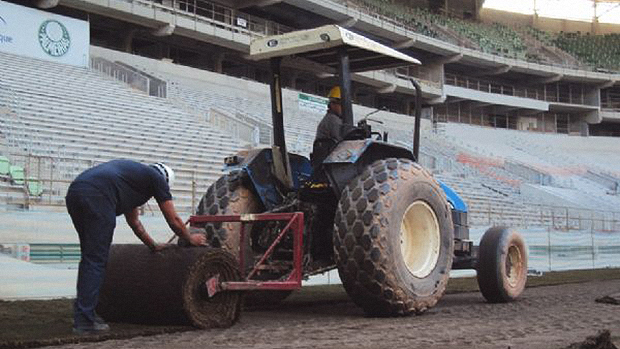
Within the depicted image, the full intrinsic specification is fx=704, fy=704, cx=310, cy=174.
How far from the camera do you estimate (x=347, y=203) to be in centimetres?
530

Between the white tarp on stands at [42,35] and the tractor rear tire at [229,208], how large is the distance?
1742 cm

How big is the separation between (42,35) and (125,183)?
19.3 m

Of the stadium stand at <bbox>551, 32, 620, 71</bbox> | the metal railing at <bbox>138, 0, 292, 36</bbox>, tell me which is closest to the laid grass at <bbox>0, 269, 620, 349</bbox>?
the metal railing at <bbox>138, 0, 292, 36</bbox>

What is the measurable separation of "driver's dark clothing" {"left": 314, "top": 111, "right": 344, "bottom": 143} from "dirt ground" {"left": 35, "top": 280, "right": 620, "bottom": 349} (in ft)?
4.97

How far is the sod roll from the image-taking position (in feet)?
14.8

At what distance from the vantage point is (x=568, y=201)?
31547mm

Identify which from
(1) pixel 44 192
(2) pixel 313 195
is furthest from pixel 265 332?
(1) pixel 44 192

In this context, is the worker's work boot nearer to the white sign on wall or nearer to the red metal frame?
the red metal frame

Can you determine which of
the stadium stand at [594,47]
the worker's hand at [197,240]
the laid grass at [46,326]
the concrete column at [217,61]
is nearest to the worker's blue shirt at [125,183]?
the worker's hand at [197,240]

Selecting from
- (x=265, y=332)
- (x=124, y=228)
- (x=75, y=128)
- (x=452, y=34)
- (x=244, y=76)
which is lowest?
(x=265, y=332)

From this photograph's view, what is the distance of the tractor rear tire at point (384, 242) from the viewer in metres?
5.17

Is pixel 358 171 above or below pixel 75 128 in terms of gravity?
below

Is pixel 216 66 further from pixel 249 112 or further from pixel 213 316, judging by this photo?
pixel 213 316

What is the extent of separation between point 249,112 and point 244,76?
10.9m
